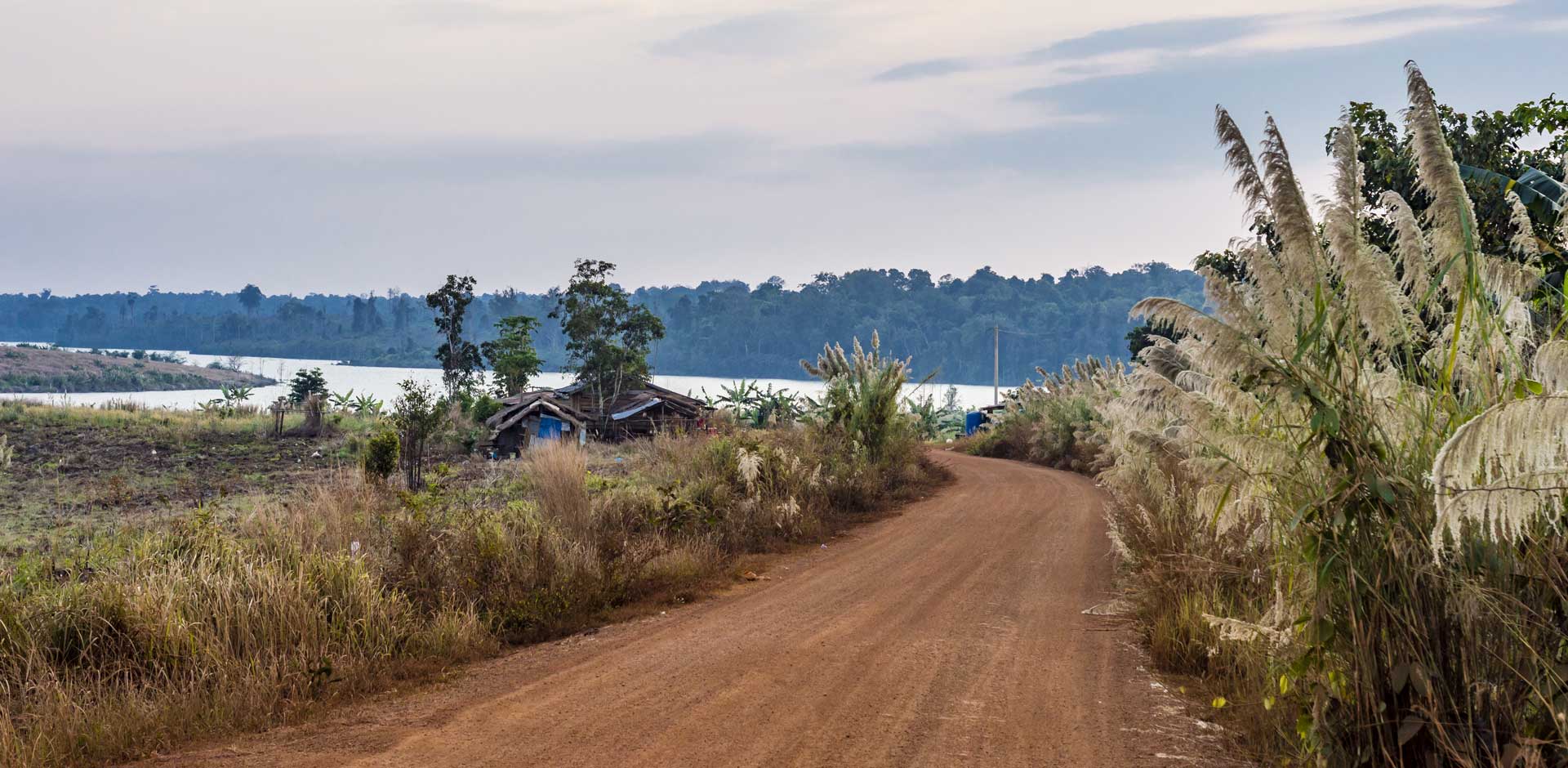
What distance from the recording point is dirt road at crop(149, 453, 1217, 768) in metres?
5.22

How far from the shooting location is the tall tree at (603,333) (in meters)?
50.3

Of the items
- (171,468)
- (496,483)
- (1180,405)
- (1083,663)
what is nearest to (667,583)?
(1083,663)

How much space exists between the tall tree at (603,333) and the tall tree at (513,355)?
2.96 meters

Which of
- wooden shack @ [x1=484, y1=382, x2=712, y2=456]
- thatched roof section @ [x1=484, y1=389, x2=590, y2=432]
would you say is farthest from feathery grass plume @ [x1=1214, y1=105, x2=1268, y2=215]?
thatched roof section @ [x1=484, y1=389, x2=590, y2=432]

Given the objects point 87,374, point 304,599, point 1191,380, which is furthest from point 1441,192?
point 87,374

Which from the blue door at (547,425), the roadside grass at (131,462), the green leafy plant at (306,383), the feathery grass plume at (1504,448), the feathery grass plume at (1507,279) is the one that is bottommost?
the roadside grass at (131,462)

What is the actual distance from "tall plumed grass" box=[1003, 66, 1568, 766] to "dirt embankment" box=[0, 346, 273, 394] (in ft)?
292

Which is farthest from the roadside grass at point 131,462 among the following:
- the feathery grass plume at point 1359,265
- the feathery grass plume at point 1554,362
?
the feathery grass plume at point 1554,362

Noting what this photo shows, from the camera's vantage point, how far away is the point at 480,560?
27.6ft

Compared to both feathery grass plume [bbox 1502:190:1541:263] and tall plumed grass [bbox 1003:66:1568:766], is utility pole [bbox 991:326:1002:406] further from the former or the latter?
tall plumed grass [bbox 1003:66:1568:766]

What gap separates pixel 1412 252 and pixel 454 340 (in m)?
57.0

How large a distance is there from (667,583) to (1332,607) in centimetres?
688

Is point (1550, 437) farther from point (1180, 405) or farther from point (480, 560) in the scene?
point (480, 560)

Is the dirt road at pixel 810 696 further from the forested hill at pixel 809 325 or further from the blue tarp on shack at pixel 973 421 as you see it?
the forested hill at pixel 809 325
